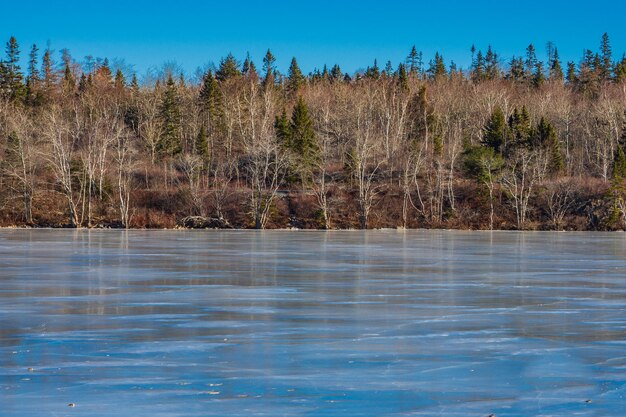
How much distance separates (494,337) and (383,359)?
249 centimetres

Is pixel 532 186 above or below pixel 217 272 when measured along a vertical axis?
above

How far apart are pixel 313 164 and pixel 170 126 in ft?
62.3

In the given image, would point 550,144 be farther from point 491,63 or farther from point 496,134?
point 491,63

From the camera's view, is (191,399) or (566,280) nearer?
(191,399)

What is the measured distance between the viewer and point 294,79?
127250mm

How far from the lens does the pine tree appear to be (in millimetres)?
124769

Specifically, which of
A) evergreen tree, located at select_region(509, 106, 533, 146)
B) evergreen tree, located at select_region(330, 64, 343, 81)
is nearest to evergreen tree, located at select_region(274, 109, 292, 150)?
evergreen tree, located at select_region(509, 106, 533, 146)

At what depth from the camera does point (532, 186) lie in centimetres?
7256

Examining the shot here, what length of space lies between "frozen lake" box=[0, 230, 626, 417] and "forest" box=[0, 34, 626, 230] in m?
44.4

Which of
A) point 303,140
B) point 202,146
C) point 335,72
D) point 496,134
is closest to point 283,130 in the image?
point 303,140

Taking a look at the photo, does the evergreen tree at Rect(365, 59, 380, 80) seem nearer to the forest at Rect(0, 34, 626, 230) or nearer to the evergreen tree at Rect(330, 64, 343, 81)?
the evergreen tree at Rect(330, 64, 343, 81)

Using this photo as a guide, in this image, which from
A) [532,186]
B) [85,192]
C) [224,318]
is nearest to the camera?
[224,318]

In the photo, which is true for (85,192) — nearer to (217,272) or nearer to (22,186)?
(22,186)

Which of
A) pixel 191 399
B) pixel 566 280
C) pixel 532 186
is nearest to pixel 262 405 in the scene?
pixel 191 399
